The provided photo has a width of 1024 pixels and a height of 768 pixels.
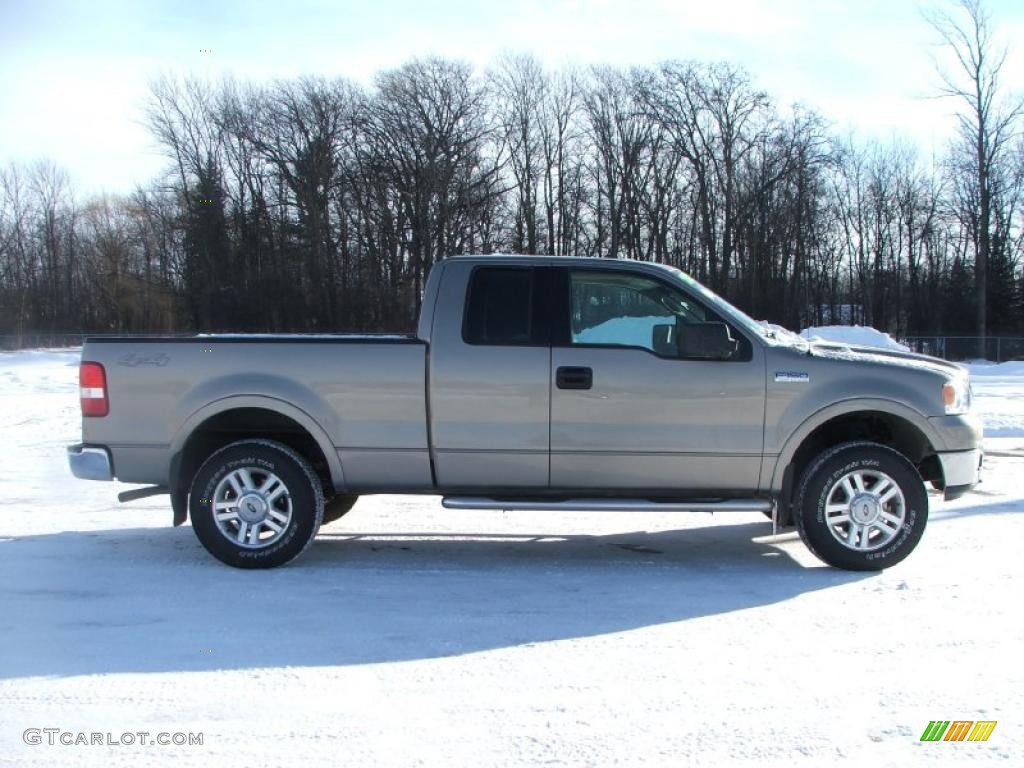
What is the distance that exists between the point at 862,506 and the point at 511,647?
8.73ft

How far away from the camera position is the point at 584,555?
20.4 ft

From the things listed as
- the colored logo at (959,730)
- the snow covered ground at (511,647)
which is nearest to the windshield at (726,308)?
the snow covered ground at (511,647)

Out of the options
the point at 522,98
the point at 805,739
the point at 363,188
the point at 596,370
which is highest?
the point at 522,98

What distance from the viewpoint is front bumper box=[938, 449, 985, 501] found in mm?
5652

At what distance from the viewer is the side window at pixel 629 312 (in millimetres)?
5668

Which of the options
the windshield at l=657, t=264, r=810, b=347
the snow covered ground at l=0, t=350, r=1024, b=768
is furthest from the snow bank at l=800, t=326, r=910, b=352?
the windshield at l=657, t=264, r=810, b=347

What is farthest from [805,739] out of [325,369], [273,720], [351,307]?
Result: [351,307]

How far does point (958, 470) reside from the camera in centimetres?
567

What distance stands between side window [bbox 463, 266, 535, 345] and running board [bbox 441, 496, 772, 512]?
3.46 feet

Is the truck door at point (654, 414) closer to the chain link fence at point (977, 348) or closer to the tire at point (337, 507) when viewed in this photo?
the tire at point (337, 507)

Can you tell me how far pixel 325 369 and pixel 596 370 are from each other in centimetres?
179

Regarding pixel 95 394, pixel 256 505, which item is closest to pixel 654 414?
pixel 256 505

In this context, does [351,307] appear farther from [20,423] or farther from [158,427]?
[158,427]

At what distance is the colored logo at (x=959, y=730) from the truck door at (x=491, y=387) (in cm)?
278
